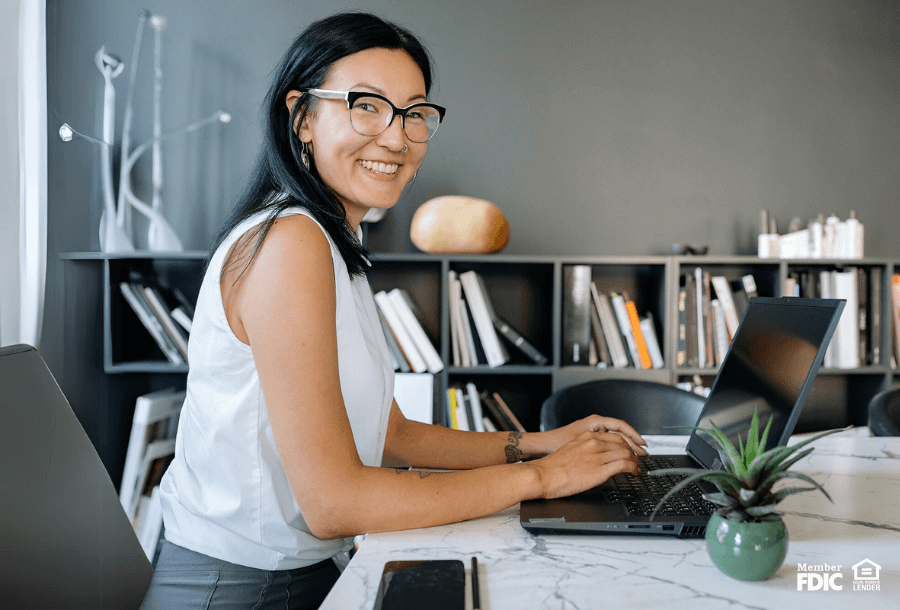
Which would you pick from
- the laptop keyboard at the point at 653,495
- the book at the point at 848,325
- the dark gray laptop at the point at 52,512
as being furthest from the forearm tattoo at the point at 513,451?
the book at the point at 848,325

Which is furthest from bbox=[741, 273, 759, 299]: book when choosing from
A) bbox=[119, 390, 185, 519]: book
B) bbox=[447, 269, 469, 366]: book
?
bbox=[119, 390, 185, 519]: book

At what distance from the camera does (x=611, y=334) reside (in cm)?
271

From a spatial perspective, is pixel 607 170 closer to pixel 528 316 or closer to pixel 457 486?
pixel 528 316

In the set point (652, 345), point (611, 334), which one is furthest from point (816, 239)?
point (611, 334)

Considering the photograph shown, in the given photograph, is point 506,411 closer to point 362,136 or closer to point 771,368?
point 771,368

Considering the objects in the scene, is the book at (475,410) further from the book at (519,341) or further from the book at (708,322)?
the book at (708,322)

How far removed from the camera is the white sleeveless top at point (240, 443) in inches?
40.1

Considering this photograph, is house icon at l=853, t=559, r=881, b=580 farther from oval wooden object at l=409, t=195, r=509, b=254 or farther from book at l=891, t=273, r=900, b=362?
book at l=891, t=273, r=900, b=362

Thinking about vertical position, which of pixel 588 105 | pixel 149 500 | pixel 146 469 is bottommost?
pixel 149 500

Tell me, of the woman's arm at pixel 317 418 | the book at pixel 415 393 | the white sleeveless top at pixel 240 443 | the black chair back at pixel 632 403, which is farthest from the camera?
the book at pixel 415 393

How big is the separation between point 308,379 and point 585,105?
2.42m

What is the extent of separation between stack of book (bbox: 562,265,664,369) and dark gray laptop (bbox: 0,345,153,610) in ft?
6.05

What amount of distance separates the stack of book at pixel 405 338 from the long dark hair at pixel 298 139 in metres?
1.45

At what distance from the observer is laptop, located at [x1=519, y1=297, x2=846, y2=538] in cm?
91
